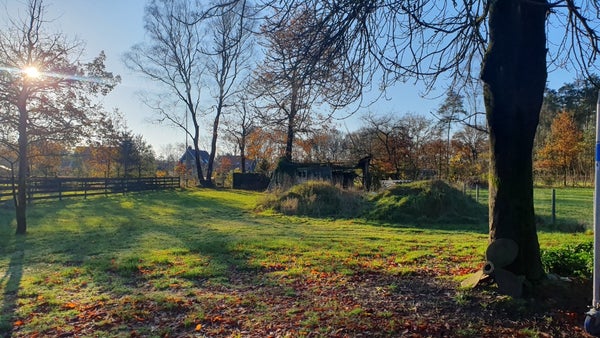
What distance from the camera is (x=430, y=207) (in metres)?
13.7

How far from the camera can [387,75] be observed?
17.6ft

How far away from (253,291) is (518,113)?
11.0 ft

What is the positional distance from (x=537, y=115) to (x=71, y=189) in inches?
881

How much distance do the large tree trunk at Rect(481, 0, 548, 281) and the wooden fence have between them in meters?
15.9

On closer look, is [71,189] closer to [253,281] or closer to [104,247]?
[104,247]

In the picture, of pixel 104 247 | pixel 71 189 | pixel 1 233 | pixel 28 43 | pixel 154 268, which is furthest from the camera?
pixel 71 189

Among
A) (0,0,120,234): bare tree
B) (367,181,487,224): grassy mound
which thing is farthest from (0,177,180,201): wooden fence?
(367,181,487,224): grassy mound

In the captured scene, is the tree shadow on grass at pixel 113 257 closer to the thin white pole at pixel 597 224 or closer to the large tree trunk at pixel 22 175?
the large tree trunk at pixel 22 175

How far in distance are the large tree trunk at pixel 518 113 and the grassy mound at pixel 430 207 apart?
9722mm

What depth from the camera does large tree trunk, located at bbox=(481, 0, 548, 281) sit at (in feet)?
12.2

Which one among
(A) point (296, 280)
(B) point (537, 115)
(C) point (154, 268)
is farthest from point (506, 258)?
(C) point (154, 268)

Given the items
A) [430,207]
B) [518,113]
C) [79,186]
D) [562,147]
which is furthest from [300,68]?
[562,147]

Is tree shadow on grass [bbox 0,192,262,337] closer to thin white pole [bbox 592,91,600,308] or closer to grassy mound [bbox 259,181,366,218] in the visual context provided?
thin white pole [bbox 592,91,600,308]

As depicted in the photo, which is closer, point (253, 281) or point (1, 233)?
point (253, 281)
